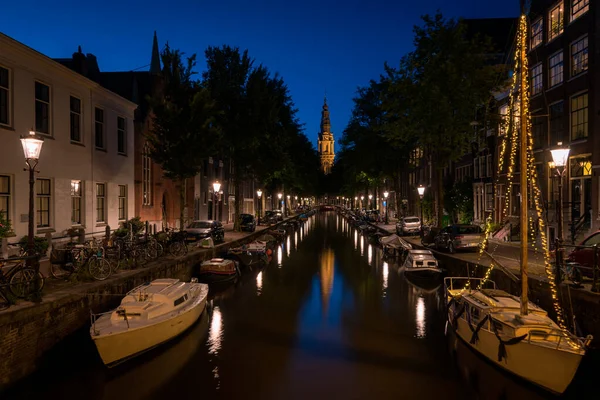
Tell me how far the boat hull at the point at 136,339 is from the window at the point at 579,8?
24705 mm

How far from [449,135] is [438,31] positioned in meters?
6.70

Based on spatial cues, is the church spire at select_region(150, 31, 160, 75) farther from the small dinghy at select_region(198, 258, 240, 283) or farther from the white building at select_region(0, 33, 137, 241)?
the small dinghy at select_region(198, 258, 240, 283)

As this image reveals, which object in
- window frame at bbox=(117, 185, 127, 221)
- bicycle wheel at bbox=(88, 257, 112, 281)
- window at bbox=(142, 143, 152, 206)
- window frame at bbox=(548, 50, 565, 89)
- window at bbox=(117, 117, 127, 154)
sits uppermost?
window frame at bbox=(548, 50, 565, 89)

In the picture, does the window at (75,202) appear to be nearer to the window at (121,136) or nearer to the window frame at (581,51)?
the window at (121,136)

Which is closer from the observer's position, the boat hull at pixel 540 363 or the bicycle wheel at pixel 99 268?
the boat hull at pixel 540 363

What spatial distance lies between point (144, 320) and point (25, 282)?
3095mm

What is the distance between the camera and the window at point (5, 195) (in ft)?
61.0

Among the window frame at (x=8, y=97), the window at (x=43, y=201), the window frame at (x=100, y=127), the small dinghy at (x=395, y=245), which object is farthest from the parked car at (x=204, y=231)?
the window frame at (x=8, y=97)

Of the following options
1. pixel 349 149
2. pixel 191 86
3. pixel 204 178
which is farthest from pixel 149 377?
pixel 349 149

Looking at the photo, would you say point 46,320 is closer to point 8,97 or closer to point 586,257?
point 8,97

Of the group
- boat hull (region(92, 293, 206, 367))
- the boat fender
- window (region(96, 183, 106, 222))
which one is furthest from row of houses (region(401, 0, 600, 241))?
window (region(96, 183, 106, 222))

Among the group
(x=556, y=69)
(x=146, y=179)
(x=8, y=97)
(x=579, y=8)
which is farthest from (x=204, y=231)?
(x=579, y=8)

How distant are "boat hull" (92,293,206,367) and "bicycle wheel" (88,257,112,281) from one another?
342 cm

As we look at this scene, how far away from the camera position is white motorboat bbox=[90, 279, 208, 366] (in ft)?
40.4
